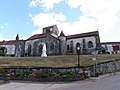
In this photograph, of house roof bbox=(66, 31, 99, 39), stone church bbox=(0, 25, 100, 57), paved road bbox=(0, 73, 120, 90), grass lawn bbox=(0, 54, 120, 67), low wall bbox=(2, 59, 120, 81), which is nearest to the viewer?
paved road bbox=(0, 73, 120, 90)

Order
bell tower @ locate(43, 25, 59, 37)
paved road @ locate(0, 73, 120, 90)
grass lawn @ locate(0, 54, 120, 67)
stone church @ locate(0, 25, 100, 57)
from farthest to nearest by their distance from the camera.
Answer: bell tower @ locate(43, 25, 59, 37) → stone church @ locate(0, 25, 100, 57) → grass lawn @ locate(0, 54, 120, 67) → paved road @ locate(0, 73, 120, 90)

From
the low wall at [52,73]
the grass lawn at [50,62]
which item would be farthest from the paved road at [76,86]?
the grass lawn at [50,62]

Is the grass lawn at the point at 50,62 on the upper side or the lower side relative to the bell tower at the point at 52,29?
lower

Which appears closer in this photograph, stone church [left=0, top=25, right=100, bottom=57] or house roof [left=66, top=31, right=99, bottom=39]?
house roof [left=66, top=31, right=99, bottom=39]

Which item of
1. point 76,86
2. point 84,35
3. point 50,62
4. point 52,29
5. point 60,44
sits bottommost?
point 76,86

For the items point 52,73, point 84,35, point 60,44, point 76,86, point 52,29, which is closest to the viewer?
point 76,86

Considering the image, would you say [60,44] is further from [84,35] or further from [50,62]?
[50,62]

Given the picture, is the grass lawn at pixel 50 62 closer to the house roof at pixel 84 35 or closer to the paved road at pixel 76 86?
the paved road at pixel 76 86

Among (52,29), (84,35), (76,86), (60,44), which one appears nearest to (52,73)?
(76,86)

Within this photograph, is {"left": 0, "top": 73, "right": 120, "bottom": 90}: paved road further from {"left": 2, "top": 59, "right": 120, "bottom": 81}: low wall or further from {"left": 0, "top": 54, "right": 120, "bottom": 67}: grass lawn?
{"left": 0, "top": 54, "right": 120, "bottom": 67}: grass lawn

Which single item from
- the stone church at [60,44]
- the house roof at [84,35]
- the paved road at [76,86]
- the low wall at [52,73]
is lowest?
the paved road at [76,86]

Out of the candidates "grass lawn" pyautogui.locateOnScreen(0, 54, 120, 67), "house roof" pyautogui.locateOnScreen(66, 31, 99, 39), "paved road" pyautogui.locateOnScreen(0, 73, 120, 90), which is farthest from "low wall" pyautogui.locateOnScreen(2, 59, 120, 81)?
"house roof" pyautogui.locateOnScreen(66, 31, 99, 39)

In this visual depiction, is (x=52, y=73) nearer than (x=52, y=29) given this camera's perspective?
Yes

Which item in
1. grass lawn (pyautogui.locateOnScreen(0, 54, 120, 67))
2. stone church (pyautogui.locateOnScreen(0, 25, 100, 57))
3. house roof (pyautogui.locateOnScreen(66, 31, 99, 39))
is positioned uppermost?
house roof (pyautogui.locateOnScreen(66, 31, 99, 39))
